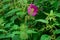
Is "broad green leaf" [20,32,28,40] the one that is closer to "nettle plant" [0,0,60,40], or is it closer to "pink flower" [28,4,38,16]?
"nettle plant" [0,0,60,40]

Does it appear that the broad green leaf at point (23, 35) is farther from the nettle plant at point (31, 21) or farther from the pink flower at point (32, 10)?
the pink flower at point (32, 10)

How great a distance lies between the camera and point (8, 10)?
77.5 inches

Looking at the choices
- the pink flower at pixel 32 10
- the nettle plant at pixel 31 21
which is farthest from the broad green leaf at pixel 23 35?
the pink flower at pixel 32 10

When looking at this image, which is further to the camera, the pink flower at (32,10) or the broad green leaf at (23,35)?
the pink flower at (32,10)

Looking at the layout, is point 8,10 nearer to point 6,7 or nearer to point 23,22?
point 6,7

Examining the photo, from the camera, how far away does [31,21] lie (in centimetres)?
171

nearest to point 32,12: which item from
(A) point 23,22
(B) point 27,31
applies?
(A) point 23,22

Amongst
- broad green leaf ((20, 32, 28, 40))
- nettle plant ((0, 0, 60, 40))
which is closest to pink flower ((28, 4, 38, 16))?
nettle plant ((0, 0, 60, 40))

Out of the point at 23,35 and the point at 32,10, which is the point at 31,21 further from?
the point at 23,35

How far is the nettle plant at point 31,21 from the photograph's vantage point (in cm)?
159

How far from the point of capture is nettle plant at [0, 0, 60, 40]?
159cm

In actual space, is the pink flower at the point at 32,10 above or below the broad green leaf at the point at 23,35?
above

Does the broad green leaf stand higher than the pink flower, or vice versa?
the pink flower

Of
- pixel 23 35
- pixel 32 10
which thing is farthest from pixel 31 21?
Result: pixel 23 35
